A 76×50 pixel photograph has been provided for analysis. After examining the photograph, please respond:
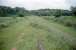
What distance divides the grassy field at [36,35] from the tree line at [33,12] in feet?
0.36

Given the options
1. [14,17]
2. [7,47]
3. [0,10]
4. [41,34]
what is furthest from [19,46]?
[0,10]

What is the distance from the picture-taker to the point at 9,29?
3.10 metres

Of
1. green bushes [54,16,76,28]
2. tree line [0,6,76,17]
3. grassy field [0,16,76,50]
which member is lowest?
grassy field [0,16,76,50]

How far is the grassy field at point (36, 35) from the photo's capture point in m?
2.70

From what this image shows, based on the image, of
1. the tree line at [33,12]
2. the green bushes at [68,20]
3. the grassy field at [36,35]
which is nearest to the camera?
the grassy field at [36,35]

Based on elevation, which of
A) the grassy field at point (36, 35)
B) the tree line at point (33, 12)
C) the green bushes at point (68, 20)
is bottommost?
the grassy field at point (36, 35)

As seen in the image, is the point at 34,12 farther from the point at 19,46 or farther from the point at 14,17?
the point at 19,46

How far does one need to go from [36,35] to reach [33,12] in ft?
1.70

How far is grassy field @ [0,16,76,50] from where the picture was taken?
2.70m

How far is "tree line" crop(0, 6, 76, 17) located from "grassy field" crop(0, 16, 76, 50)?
0.36 feet

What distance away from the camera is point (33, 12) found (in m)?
3.11

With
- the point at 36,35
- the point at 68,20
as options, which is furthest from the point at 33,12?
the point at 68,20

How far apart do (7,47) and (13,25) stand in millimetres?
629

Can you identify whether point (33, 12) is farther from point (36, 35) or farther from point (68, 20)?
point (68, 20)
